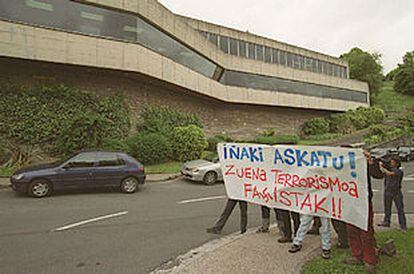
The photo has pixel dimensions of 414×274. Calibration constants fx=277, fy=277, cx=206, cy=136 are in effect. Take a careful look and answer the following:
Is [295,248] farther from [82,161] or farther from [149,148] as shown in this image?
[149,148]

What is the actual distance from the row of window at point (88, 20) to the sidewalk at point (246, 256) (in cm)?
1357

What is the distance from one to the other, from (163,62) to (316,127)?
21.0 metres

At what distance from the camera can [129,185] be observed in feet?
32.2

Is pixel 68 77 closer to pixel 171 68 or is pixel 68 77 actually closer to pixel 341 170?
pixel 171 68

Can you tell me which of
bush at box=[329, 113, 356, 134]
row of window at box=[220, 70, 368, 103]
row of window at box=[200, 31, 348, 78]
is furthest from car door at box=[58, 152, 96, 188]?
bush at box=[329, 113, 356, 134]

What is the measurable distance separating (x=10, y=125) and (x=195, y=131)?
30.9 feet

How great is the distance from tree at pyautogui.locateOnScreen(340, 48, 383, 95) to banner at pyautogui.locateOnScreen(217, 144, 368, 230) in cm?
5560

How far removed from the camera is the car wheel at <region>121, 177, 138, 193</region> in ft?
31.9

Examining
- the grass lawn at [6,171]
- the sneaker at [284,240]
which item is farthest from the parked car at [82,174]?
the sneaker at [284,240]

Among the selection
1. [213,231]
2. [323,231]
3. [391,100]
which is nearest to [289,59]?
[213,231]

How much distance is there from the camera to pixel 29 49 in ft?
42.4

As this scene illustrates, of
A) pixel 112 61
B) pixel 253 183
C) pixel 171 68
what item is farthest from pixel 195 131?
pixel 253 183

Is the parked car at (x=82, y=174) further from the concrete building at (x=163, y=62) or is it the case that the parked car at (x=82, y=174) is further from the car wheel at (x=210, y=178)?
the concrete building at (x=163, y=62)

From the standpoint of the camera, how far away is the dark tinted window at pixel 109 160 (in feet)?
31.4
